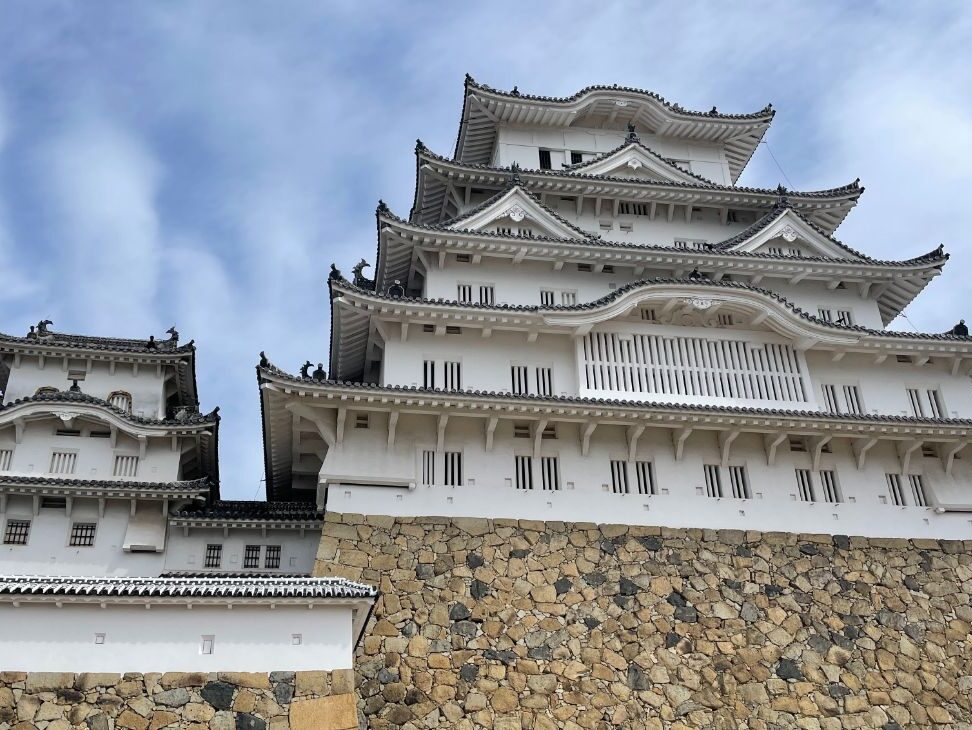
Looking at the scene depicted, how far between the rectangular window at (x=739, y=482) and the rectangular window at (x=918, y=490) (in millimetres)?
3769

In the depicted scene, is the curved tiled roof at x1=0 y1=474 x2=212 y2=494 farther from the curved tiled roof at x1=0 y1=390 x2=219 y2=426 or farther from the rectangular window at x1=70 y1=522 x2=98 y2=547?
the curved tiled roof at x1=0 y1=390 x2=219 y2=426

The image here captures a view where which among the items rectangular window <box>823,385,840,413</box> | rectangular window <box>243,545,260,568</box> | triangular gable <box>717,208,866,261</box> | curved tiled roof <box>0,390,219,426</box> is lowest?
rectangular window <box>243,545,260,568</box>

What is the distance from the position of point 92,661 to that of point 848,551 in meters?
14.2

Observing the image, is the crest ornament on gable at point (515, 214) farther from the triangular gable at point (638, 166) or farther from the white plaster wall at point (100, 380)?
the white plaster wall at point (100, 380)

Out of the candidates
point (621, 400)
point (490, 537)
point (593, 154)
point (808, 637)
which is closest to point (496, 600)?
point (490, 537)

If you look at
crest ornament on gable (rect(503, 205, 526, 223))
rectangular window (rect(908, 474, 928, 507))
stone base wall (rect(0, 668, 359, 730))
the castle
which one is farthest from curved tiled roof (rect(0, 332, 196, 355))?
rectangular window (rect(908, 474, 928, 507))

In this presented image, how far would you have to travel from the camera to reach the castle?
43.1 ft

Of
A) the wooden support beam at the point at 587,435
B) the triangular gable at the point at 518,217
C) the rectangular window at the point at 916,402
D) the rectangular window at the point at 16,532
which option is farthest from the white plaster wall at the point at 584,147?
the rectangular window at the point at 16,532

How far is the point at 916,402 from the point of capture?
21719 mm

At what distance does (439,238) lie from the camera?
21891mm

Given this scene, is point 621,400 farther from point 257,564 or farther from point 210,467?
point 210,467

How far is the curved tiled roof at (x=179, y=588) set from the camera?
12.6 meters

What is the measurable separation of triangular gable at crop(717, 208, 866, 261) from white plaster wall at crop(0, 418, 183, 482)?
52.2ft

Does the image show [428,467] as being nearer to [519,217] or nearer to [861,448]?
[519,217]
